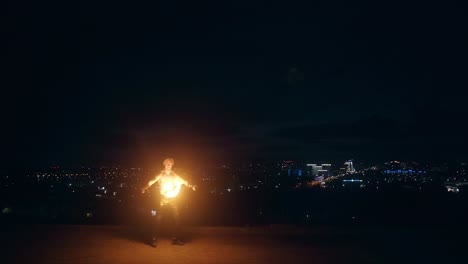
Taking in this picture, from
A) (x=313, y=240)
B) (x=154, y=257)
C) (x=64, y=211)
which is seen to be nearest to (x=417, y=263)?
(x=313, y=240)

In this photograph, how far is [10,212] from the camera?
1127 cm

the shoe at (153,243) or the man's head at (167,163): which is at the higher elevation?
the man's head at (167,163)

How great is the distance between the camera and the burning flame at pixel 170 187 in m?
8.42

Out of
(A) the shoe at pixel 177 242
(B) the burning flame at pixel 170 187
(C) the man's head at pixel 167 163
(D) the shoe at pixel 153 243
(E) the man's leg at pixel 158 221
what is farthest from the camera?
(C) the man's head at pixel 167 163

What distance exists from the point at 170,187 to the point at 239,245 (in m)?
1.83

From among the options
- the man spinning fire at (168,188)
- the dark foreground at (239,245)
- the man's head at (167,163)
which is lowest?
the dark foreground at (239,245)

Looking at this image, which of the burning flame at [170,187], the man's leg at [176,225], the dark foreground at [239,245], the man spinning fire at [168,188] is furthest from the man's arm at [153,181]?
the dark foreground at [239,245]

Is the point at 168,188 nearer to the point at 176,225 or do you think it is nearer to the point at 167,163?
the point at 167,163

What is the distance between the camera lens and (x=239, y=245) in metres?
7.59

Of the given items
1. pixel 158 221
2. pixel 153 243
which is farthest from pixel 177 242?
pixel 158 221

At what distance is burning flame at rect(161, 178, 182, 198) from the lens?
842 cm

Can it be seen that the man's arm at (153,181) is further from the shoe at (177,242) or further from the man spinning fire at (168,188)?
the shoe at (177,242)

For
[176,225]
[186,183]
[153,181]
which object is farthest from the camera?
[186,183]

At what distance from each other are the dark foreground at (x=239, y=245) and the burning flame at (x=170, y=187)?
2.86 ft
